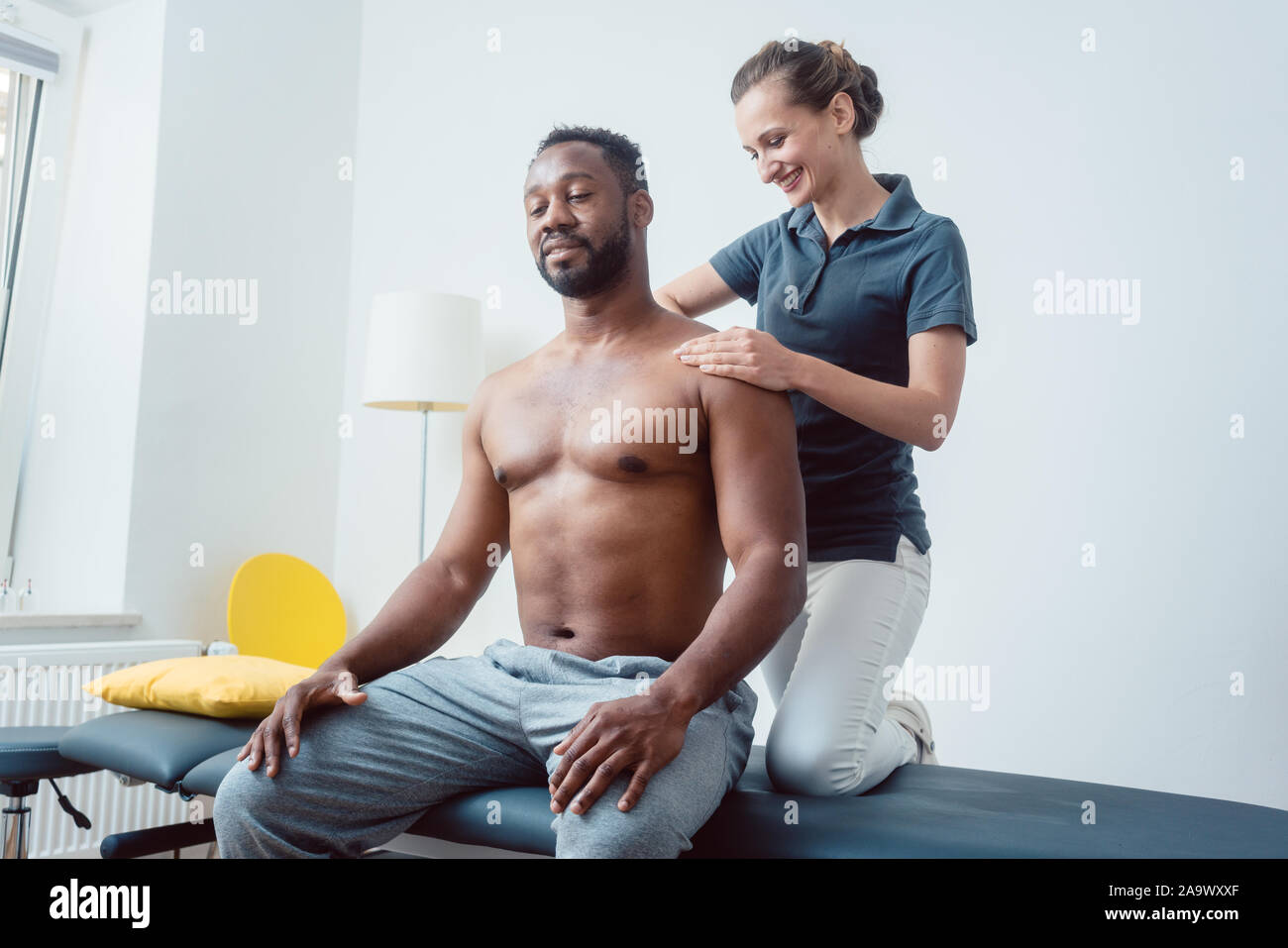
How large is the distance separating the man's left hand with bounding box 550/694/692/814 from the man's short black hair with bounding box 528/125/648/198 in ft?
2.59

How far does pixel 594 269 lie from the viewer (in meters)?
1.52

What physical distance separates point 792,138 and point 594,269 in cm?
45

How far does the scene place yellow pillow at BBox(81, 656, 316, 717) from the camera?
1866mm

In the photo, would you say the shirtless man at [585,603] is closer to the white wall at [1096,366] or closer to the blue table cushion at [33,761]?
the blue table cushion at [33,761]

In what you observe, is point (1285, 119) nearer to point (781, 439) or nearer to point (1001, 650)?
point (1001, 650)

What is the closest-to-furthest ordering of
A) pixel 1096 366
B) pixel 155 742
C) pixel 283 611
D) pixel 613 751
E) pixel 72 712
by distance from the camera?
pixel 613 751 → pixel 155 742 → pixel 1096 366 → pixel 72 712 → pixel 283 611

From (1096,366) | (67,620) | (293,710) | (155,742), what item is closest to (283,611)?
(67,620)

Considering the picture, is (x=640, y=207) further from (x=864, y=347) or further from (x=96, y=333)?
(x=96, y=333)

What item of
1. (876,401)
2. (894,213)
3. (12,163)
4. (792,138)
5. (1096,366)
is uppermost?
(12,163)

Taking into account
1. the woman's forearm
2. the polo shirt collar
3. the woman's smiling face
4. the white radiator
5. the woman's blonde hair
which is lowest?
the white radiator

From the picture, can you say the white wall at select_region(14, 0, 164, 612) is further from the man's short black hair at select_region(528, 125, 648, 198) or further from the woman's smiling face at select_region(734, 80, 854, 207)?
the woman's smiling face at select_region(734, 80, 854, 207)

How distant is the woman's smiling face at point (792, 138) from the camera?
172cm

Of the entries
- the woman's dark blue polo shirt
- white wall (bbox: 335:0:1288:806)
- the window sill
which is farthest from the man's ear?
the window sill
